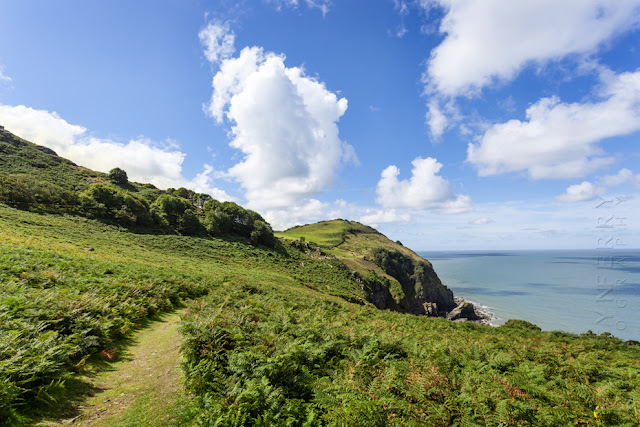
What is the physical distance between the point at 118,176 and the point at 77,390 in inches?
4094

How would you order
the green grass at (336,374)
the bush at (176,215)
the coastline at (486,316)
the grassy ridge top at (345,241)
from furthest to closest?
the grassy ridge top at (345,241) → the coastline at (486,316) → the bush at (176,215) → the green grass at (336,374)

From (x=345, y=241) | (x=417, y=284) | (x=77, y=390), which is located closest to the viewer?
(x=77, y=390)

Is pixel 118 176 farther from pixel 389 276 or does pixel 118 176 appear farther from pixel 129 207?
pixel 389 276

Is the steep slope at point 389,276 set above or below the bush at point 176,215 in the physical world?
below

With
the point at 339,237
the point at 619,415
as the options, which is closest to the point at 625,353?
the point at 619,415

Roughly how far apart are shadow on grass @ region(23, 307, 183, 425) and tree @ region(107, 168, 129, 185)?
9993 cm

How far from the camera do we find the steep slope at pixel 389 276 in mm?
75812

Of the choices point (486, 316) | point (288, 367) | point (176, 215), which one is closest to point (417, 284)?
point (486, 316)

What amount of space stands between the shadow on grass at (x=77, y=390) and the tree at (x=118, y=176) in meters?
99.9

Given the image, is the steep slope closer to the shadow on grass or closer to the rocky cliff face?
the rocky cliff face

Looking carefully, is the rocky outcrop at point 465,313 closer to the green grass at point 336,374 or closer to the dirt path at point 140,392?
the green grass at point 336,374

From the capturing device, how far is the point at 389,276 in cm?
9506

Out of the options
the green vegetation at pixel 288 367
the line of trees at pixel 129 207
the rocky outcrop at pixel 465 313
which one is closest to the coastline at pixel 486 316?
the rocky outcrop at pixel 465 313

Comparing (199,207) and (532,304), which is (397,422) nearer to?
(199,207)
